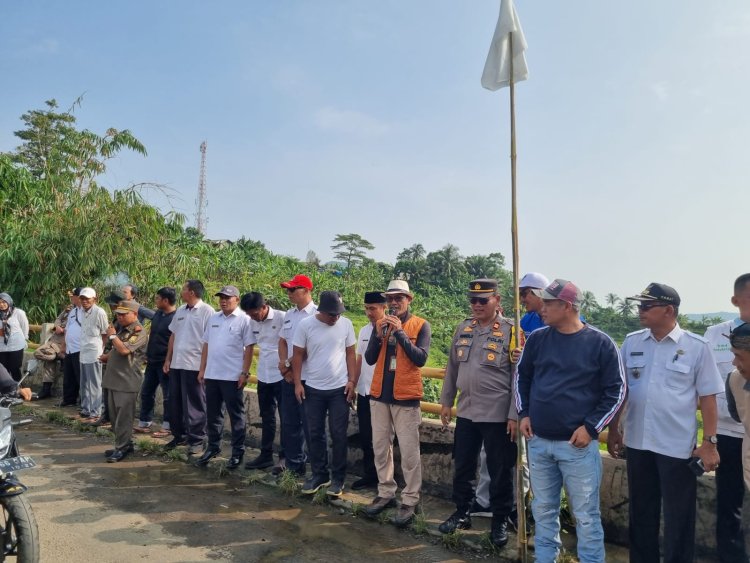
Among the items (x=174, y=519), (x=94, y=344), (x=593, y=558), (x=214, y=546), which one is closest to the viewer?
(x=593, y=558)

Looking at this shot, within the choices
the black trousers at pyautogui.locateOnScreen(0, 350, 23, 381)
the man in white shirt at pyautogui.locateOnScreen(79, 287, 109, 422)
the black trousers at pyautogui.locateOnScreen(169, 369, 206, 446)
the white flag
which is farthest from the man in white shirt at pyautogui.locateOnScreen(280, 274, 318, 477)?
the black trousers at pyautogui.locateOnScreen(0, 350, 23, 381)

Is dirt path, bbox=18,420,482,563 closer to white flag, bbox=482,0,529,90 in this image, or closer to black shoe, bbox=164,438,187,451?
black shoe, bbox=164,438,187,451

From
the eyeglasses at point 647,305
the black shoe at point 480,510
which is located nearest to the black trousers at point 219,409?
the black shoe at point 480,510

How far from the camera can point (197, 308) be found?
21.8 feet

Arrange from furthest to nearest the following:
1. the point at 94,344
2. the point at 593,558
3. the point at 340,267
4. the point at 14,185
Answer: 1. the point at 340,267
2. the point at 14,185
3. the point at 94,344
4. the point at 593,558

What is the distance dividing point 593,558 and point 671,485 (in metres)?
0.60

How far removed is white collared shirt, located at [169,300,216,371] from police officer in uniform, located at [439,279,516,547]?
332 centimetres

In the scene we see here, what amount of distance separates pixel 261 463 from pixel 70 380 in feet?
14.8

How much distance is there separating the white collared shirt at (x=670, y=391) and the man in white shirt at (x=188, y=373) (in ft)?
14.9

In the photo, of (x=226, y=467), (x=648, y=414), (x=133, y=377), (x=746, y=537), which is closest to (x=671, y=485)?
(x=648, y=414)

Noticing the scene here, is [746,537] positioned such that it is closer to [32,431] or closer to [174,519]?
[174,519]

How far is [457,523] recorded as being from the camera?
4254 millimetres

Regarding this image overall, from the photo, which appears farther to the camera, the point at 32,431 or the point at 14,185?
the point at 14,185

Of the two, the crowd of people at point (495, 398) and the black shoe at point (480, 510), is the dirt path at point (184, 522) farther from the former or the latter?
the black shoe at point (480, 510)
